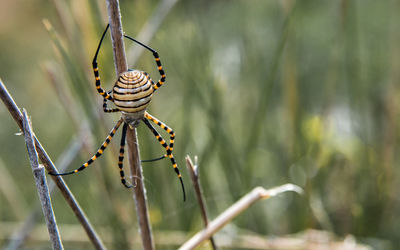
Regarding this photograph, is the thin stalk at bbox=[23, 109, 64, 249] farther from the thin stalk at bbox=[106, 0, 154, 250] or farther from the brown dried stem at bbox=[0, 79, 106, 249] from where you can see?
the thin stalk at bbox=[106, 0, 154, 250]

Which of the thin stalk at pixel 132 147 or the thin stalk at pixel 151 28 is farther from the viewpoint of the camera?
the thin stalk at pixel 151 28

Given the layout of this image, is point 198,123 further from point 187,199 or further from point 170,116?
point 187,199

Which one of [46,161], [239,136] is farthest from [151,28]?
[46,161]

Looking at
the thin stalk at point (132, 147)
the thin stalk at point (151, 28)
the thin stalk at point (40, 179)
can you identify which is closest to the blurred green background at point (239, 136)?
the thin stalk at point (151, 28)

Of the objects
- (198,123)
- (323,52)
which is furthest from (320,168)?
(323,52)

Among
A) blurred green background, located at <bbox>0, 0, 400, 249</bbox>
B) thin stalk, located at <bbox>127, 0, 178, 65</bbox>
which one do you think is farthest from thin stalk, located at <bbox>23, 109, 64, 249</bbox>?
thin stalk, located at <bbox>127, 0, 178, 65</bbox>

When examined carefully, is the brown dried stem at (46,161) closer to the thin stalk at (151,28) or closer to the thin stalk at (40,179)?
the thin stalk at (40,179)
